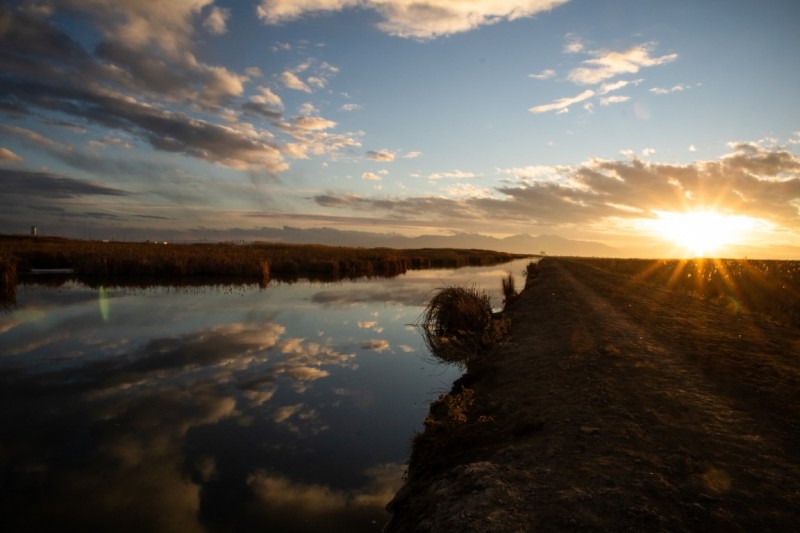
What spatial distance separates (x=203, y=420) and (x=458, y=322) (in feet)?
35.9

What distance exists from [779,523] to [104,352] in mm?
15639

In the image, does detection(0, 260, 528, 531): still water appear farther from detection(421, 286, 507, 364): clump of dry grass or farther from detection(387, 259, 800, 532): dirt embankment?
detection(387, 259, 800, 532): dirt embankment

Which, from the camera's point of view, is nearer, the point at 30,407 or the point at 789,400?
the point at 789,400

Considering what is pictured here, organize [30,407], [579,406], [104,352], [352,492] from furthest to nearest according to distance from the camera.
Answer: [104,352] → [30,407] → [579,406] → [352,492]

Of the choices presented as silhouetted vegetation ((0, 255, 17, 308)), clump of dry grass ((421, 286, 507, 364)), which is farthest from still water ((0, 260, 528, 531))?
silhouetted vegetation ((0, 255, 17, 308))

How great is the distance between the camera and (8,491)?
6.46m

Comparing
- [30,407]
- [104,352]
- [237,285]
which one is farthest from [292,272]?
[30,407]

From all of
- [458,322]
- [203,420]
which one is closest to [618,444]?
[203,420]

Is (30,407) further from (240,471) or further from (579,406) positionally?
(579,406)

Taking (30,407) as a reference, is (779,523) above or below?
above

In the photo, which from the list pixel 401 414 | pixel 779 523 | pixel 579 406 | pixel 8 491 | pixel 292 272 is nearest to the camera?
pixel 779 523

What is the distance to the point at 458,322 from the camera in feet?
60.1

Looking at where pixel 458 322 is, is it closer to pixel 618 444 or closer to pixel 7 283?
pixel 618 444

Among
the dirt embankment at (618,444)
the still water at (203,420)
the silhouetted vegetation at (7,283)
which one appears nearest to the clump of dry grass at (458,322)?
the still water at (203,420)
